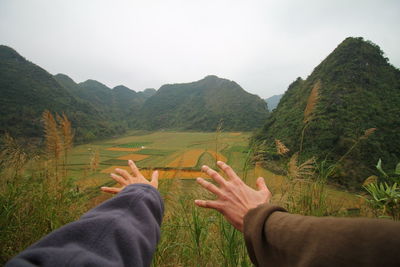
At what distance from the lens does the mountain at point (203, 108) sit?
212 ft

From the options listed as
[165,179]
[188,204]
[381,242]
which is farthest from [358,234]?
[165,179]

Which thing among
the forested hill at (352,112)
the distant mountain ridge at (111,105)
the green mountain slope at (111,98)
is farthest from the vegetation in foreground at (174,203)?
the green mountain slope at (111,98)

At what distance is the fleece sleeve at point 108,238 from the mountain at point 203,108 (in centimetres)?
4392

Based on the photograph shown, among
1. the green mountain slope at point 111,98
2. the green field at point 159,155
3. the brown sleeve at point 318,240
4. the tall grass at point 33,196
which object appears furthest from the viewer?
the green mountain slope at point 111,98

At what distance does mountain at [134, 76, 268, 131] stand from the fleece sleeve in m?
43.9

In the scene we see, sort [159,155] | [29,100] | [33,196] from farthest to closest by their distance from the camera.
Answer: [29,100], [159,155], [33,196]

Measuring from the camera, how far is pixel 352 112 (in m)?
22.4

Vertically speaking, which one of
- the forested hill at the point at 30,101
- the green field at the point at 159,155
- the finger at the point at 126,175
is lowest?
the green field at the point at 159,155

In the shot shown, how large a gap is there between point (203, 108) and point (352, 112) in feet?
239

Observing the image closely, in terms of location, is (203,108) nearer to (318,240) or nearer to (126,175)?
(126,175)

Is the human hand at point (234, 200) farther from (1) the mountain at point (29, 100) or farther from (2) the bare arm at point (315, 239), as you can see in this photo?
(1) the mountain at point (29, 100)

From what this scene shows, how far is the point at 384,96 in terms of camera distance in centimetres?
2519

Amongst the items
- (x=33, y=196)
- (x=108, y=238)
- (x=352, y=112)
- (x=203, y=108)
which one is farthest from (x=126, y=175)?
(x=203, y=108)

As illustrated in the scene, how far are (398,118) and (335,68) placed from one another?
49.2 ft
